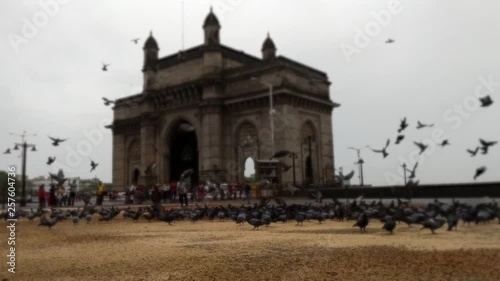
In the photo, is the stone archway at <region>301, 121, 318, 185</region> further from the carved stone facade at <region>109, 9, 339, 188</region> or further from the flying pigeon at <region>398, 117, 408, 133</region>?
the flying pigeon at <region>398, 117, 408, 133</region>

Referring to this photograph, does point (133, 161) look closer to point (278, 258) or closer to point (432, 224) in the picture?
point (432, 224)

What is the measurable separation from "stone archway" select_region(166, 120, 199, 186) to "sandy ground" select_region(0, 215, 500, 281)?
37668mm

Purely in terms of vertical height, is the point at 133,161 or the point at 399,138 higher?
the point at 133,161

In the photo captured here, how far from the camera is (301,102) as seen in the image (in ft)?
124

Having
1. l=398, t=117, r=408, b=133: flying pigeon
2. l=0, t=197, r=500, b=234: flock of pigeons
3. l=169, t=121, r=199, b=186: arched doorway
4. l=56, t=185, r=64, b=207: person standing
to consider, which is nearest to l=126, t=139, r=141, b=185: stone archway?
l=169, t=121, r=199, b=186: arched doorway

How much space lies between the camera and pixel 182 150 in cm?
4969

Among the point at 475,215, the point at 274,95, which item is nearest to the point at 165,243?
the point at 475,215

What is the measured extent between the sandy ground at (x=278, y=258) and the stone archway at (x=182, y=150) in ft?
124

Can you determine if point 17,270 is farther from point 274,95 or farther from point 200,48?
point 200,48

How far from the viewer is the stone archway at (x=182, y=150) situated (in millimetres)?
45438

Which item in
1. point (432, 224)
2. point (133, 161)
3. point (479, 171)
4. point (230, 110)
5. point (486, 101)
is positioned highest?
point (230, 110)

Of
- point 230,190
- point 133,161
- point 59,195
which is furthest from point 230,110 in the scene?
point 133,161

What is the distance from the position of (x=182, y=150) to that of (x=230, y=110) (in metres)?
12.6

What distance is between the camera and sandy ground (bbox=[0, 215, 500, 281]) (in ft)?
14.9
